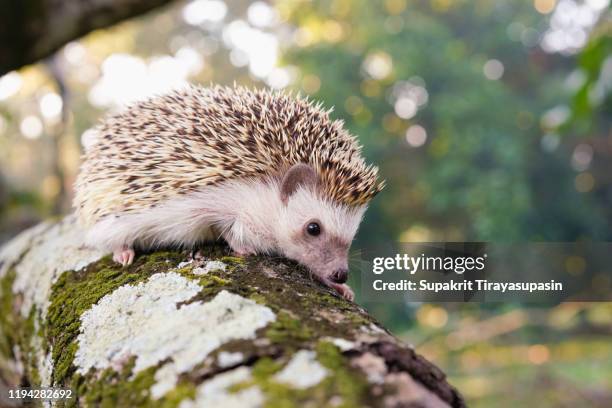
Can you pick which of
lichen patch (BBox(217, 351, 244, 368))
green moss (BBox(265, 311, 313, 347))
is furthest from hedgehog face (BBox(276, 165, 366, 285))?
lichen patch (BBox(217, 351, 244, 368))

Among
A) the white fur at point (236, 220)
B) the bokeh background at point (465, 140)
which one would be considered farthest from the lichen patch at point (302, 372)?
the bokeh background at point (465, 140)

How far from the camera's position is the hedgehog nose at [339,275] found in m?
2.94

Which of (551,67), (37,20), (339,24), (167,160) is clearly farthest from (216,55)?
(167,160)

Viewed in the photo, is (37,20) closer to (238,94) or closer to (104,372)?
(238,94)

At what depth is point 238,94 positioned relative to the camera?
329 cm

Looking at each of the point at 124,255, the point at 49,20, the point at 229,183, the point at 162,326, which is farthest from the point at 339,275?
the point at 49,20

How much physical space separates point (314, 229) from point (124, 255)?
0.97 m

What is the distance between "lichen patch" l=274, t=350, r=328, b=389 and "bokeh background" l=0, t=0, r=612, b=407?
1147cm

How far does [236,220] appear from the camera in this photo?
9.48 ft

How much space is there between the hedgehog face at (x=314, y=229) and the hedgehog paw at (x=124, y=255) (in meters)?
0.73

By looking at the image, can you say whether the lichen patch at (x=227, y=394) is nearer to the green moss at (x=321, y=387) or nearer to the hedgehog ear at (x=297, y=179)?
the green moss at (x=321, y=387)

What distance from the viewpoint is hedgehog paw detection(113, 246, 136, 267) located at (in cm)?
252

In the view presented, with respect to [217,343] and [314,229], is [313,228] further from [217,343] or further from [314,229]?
[217,343]

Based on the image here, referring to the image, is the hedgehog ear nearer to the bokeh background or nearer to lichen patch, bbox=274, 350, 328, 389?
lichen patch, bbox=274, 350, 328, 389
